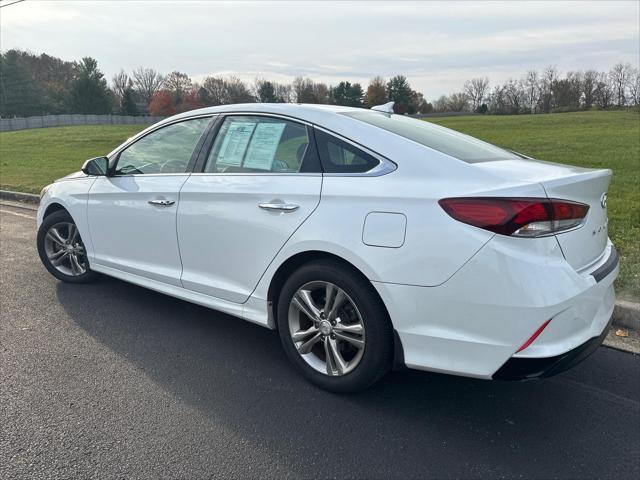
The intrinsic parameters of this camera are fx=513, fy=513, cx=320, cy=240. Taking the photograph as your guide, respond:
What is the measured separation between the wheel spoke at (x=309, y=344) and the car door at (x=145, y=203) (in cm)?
115

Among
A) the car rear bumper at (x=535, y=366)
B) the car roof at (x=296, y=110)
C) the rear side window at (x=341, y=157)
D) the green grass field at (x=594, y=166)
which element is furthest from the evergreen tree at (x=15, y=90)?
the car rear bumper at (x=535, y=366)

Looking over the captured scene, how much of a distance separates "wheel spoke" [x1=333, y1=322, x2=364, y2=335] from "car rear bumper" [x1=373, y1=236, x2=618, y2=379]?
0.83 ft

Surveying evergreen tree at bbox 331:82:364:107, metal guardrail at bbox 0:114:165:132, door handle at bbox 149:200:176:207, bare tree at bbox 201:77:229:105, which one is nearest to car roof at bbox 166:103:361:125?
door handle at bbox 149:200:176:207

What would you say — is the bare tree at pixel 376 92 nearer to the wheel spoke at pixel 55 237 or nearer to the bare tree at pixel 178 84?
the bare tree at pixel 178 84

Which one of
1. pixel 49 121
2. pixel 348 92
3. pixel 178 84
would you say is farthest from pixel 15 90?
pixel 348 92

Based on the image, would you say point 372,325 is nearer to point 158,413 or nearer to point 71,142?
point 158,413

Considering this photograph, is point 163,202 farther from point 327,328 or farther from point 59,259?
point 59,259

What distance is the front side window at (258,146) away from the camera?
10.2ft

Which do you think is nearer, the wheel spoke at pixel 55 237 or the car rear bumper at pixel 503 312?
the car rear bumper at pixel 503 312

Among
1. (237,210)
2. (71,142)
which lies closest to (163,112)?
(71,142)

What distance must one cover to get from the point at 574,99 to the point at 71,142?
226ft

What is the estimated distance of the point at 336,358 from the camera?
2.91 m

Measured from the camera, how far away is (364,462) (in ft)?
7.82

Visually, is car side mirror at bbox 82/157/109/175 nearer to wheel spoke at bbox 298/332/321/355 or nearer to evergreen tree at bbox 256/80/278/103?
wheel spoke at bbox 298/332/321/355
